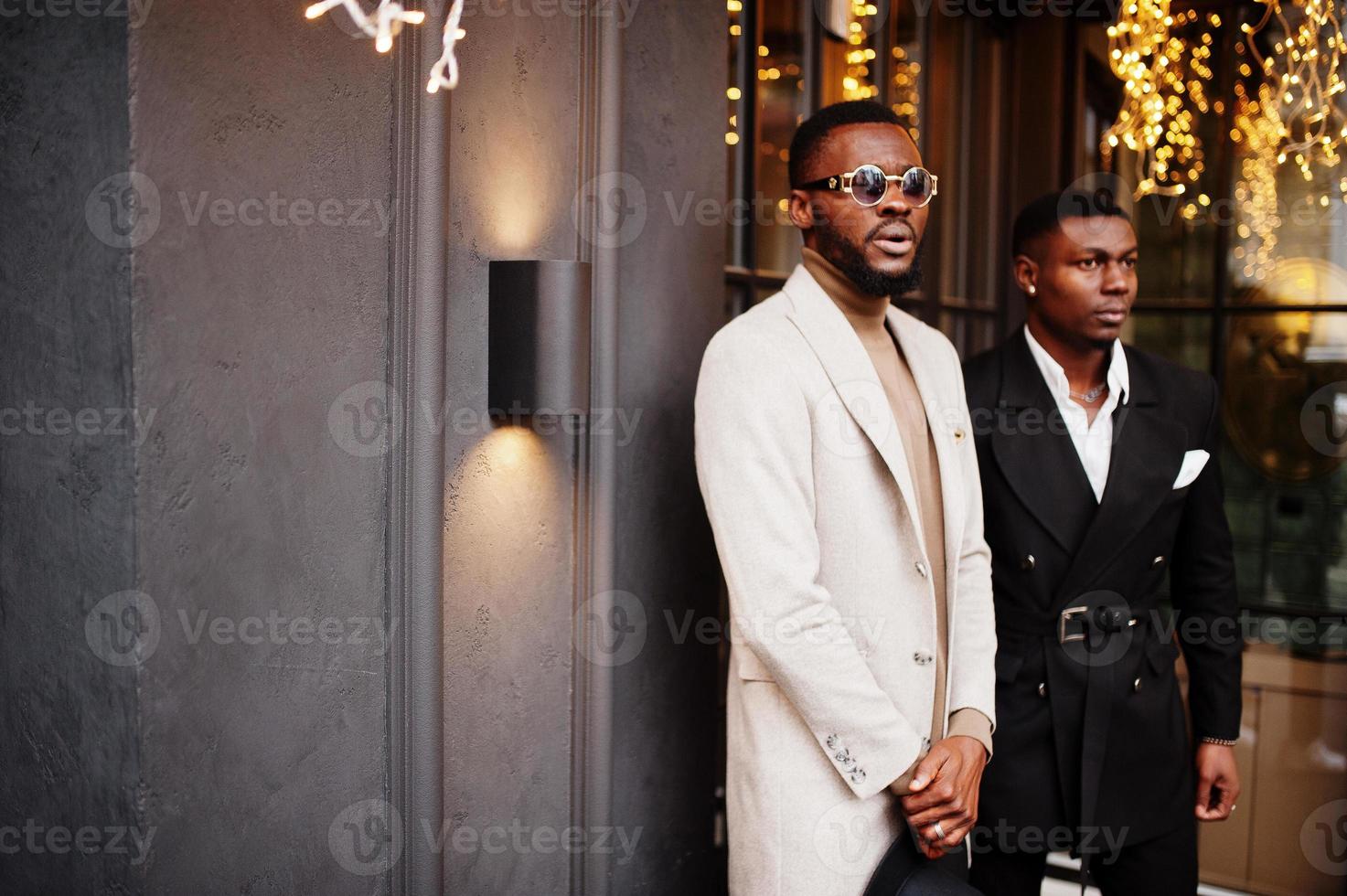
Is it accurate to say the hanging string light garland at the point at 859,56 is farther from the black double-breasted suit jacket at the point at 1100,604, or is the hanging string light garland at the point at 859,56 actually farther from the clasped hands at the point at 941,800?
the clasped hands at the point at 941,800

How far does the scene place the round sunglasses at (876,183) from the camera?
2100 millimetres

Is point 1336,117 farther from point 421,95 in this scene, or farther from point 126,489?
point 126,489

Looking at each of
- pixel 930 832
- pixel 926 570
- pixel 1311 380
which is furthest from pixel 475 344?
pixel 1311 380

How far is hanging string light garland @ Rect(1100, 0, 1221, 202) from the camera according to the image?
10.5ft

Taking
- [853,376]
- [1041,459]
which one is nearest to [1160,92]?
[1041,459]

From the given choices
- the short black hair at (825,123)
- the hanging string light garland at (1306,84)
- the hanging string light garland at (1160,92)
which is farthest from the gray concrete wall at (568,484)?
the hanging string light garland at (1306,84)

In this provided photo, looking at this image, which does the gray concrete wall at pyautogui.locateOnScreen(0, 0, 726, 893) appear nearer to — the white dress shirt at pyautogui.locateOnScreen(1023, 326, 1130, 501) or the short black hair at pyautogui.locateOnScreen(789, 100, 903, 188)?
the short black hair at pyautogui.locateOnScreen(789, 100, 903, 188)

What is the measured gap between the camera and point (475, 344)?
198 cm

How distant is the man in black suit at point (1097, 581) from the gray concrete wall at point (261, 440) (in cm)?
138

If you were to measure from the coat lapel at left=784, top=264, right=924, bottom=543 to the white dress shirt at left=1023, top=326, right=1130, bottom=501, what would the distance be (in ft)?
2.07

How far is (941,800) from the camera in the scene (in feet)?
6.37

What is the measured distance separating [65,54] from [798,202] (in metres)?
1.32

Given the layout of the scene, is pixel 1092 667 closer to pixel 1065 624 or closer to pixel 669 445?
pixel 1065 624

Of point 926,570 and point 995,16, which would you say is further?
point 995,16
